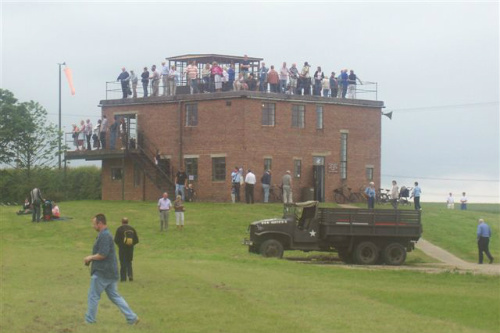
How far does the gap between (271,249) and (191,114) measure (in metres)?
24.2

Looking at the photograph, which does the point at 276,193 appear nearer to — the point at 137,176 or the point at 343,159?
the point at 343,159

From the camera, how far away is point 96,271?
803 inches

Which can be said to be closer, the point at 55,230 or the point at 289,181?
the point at 55,230

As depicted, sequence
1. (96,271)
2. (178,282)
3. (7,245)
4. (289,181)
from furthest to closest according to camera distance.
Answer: (289,181), (7,245), (178,282), (96,271)

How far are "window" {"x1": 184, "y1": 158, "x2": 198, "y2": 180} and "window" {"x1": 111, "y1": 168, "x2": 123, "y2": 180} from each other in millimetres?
5695

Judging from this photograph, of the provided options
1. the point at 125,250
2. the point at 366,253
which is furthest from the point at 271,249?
the point at 125,250

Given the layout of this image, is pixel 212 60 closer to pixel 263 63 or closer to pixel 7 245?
pixel 263 63

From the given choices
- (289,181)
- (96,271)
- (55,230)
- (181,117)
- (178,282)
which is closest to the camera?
(96,271)

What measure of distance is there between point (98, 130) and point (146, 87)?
3983mm

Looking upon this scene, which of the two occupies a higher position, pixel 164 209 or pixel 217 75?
pixel 217 75

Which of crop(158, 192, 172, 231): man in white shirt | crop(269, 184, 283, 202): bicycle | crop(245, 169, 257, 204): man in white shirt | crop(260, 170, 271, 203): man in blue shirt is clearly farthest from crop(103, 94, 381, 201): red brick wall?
crop(158, 192, 172, 231): man in white shirt

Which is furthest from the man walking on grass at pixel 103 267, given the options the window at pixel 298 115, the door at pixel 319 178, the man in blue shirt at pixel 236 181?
the door at pixel 319 178

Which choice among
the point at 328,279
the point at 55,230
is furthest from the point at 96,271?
the point at 55,230

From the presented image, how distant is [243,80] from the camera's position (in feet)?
206
